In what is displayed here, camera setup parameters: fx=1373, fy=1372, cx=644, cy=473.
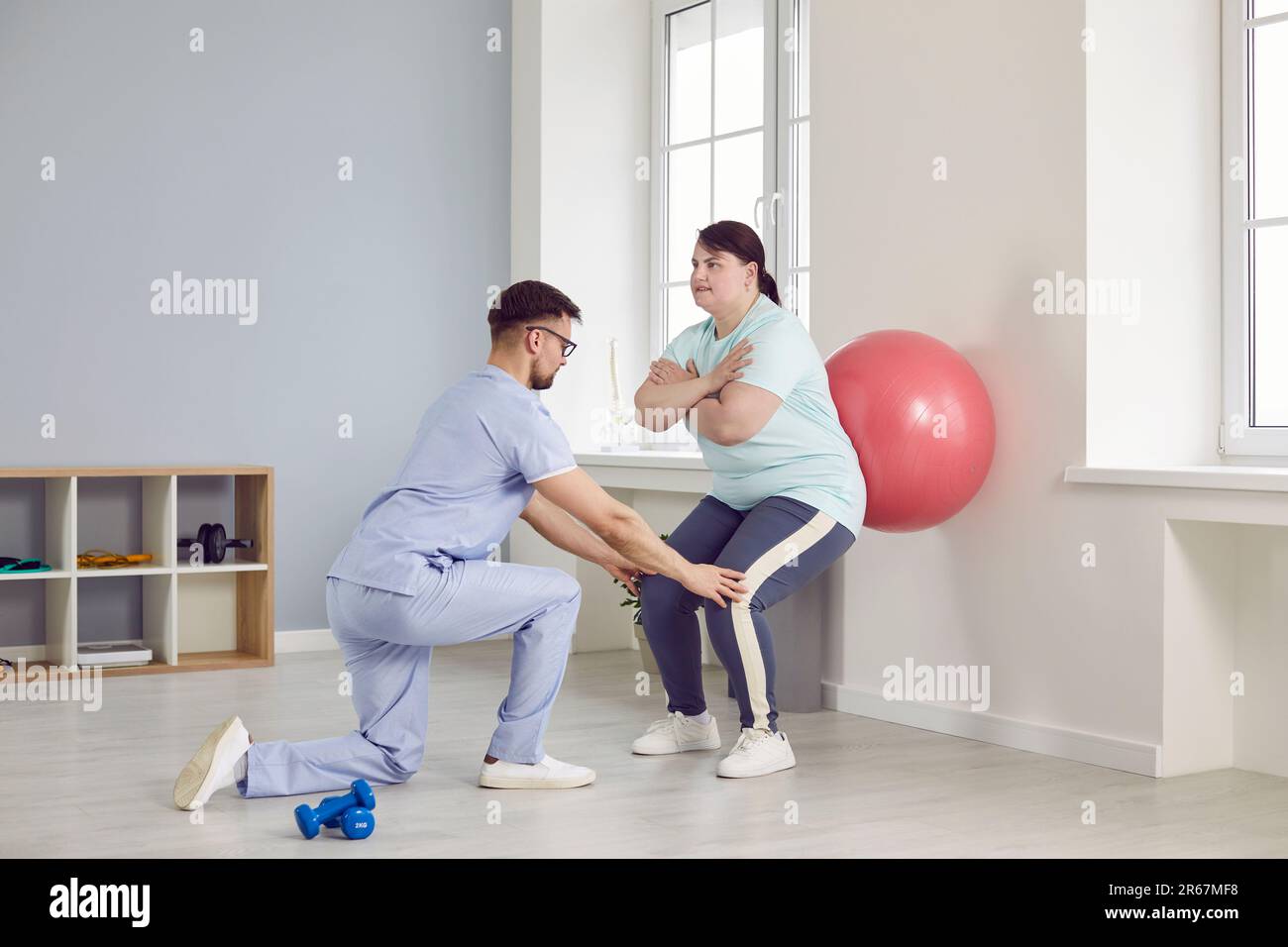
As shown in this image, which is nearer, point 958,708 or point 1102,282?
point 1102,282

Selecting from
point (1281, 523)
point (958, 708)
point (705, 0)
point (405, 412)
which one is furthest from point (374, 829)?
point (705, 0)

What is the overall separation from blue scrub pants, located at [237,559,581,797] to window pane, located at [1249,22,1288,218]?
192 cm

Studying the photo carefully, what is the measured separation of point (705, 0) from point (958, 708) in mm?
3092

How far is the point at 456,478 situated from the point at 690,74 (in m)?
3.22

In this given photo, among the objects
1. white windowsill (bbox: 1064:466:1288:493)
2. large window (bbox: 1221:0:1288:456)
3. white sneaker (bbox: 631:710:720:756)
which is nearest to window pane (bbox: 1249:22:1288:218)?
large window (bbox: 1221:0:1288:456)

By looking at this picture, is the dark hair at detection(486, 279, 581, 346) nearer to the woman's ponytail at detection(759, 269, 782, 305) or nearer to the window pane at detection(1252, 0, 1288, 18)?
the woman's ponytail at detection(759, 269, 782, 305)

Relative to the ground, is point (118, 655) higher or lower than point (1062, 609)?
lower

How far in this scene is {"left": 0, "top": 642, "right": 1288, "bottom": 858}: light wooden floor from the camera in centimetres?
248

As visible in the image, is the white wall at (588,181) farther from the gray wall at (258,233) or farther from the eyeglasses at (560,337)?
the eyeglasses at (560,337)

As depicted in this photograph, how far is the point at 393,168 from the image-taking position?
5340 mm

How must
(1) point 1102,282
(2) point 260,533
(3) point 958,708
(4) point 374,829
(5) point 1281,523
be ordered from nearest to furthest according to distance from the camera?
(4) point 374,829, (5) point 1281,523, (1) point 1102,282, (3) point 958,708, (2) point 260,533

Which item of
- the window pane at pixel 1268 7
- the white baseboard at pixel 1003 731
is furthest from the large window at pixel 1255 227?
the white baseboard at pixel 1003 731

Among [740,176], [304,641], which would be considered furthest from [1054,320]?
[304,641]
